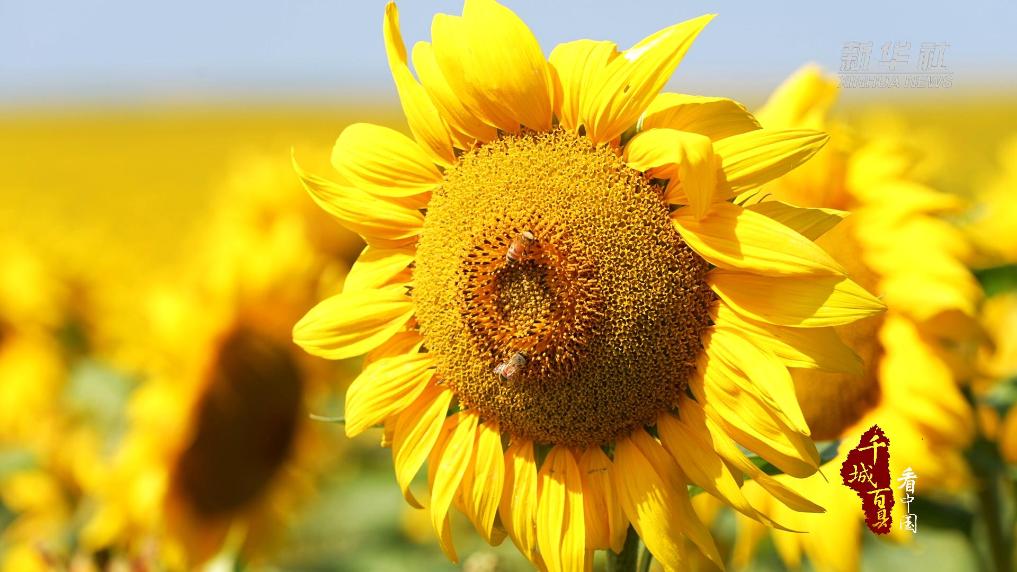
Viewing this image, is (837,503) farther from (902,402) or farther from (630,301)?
(630,301)

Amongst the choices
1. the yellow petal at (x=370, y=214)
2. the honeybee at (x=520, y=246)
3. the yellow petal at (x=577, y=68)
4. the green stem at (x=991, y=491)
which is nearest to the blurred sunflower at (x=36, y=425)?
the yellow petal at (x=370, y=214)

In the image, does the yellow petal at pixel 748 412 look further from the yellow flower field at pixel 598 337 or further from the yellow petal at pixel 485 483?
the yellow petal at pixel 485 483

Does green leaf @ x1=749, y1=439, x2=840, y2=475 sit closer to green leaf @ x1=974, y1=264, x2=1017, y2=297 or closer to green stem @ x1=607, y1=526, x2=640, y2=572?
green stem @ x1=607, y1=526, x2=640, y2=572

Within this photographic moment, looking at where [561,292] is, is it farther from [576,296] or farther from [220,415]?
[220,415]

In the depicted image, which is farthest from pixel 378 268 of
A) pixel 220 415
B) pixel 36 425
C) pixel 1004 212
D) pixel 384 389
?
pixel 36 425

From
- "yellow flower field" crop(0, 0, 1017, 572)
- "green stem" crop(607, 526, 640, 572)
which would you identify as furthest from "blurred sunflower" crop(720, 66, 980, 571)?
"green stem" crop(607, 526, 640, 572)

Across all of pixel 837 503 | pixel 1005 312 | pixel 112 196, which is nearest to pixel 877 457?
pixel 837 503
